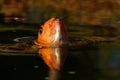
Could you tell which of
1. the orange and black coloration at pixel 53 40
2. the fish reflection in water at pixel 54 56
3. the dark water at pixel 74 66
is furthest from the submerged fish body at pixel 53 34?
the dark water at pixel 74 66

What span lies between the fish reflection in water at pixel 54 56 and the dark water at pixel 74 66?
8cm

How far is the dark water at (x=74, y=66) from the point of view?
7.45 meters

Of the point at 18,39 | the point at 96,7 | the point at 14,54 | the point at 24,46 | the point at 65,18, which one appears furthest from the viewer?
the point at 96,7

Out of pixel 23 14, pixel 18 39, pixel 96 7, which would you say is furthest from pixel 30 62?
pixel 96 7

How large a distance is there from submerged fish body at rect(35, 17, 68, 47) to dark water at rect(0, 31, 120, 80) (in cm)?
26

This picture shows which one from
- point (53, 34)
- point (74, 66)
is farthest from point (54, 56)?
point (74, 66)

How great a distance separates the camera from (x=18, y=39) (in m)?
11.1

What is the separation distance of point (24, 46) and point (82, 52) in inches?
53.1

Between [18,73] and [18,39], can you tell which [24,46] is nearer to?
[18,39]

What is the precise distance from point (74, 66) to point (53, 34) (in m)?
1.26

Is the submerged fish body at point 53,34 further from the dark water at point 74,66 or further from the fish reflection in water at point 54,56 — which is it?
the dark water at point 74,66

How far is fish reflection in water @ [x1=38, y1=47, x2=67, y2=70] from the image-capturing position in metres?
8.12

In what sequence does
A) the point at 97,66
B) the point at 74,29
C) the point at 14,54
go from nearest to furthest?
the point at 97,66, the point at 14,54, the point at 74,29

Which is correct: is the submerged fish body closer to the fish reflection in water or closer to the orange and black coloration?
the orange and black coloration
